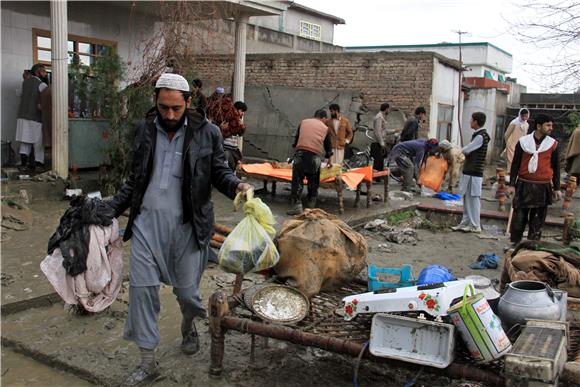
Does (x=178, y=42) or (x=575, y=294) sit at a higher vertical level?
(x=178, y=42)

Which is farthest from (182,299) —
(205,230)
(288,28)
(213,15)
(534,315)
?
(288,28)

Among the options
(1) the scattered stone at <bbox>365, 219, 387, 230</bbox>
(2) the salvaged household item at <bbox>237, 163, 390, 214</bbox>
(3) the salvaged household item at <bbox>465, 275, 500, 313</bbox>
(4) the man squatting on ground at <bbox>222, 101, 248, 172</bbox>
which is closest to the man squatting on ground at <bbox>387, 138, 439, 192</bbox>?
(2) the salvaged household item at <bbox>237, 163, 390, 214</bbox>

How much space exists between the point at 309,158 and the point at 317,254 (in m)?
4.13

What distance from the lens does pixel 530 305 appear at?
3.09 metres

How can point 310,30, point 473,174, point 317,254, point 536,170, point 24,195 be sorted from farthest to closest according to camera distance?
point 310,30 < point 473,174 < point 24,195 < point 536,170 < point 317,254

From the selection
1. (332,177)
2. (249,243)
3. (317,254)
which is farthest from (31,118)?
(249,243)

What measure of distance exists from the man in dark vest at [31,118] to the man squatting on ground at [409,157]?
6818mm

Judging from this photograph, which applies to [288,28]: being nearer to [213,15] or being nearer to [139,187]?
[213,15]

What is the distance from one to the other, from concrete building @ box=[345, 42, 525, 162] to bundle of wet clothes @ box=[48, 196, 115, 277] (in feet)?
46.8

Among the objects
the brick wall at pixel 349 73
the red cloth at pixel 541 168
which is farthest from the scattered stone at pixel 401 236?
the brick wall at pixel 349 73

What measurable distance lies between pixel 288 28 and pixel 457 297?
2269 cm

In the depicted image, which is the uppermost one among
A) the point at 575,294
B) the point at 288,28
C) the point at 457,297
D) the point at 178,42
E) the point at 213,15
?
the point at 288,28

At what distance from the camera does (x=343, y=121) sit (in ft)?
34.9

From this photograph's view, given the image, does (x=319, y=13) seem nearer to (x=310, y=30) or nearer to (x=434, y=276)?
(x=310, y=30)
